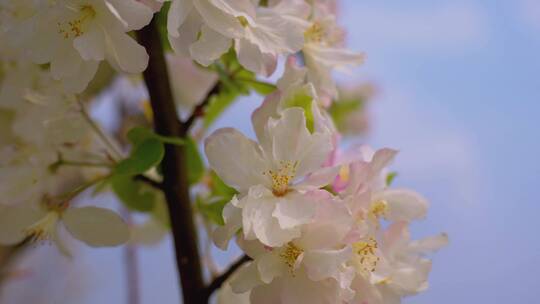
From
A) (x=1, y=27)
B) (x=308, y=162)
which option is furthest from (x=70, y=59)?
(x=308, y=162)

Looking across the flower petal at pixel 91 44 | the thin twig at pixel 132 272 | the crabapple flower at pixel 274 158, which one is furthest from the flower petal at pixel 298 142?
the thin twig at pixel 132 272

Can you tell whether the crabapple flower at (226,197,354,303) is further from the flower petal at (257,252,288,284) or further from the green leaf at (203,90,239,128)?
the green leaf at (203,90,239,128)

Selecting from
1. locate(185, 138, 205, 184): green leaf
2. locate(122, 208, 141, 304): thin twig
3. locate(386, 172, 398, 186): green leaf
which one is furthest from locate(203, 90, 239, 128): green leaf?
locate(122, 208, 141, 304): thin twig

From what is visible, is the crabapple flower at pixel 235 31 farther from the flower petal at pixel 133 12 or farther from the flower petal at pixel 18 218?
the flower petal at pixel 18 218

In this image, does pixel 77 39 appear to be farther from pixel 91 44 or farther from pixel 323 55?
pixel 323 55

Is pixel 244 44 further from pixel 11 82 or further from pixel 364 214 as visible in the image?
pixel 11 82

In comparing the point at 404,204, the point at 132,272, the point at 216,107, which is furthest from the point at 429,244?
the point at 132,272

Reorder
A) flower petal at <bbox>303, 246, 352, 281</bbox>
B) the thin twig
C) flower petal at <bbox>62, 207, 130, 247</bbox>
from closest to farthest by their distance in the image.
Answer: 1. flower petal at <bbox>303, 246, 352, 281</bbox>
2. flower petal at <bbox>62, 207, 130, 247</bbox>
3. the thin twig
